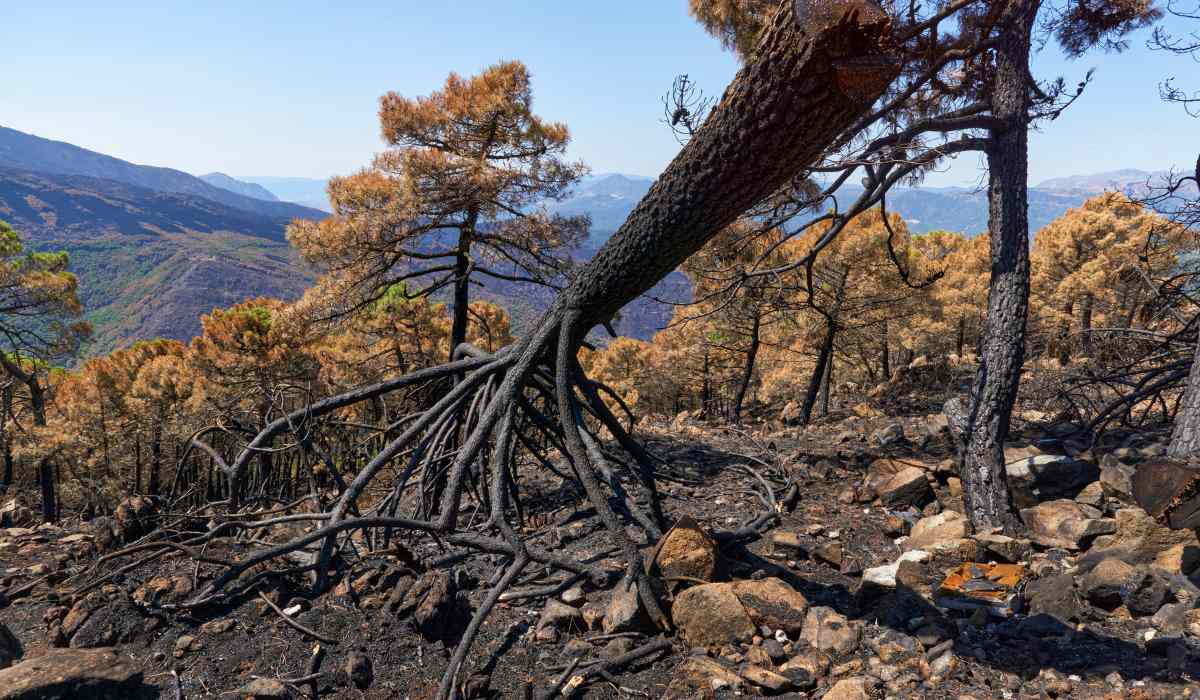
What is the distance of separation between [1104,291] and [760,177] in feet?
71.0

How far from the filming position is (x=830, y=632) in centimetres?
245

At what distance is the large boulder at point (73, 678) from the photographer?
7.14ft

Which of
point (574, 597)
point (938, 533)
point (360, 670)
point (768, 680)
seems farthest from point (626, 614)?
point (938, 533)

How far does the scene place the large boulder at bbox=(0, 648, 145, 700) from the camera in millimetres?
2176

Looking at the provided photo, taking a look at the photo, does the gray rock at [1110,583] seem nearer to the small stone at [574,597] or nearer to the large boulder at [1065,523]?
the large boulder at [1065,523]

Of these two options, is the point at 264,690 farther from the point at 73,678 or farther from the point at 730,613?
the point at 730,613

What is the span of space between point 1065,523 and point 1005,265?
173cm

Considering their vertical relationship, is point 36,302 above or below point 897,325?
below

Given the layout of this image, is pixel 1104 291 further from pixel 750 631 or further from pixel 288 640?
pixel 288 640

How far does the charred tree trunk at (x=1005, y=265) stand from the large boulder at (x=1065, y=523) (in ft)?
0.55

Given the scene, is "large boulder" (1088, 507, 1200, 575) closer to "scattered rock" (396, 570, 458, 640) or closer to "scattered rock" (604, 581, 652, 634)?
"scattered rock" (604, 581, 652, 634)

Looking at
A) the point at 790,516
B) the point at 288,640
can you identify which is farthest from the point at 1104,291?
the point at 288,640

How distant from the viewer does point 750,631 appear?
8.11 ft

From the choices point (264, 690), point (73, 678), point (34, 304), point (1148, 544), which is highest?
point (1148, 544)
